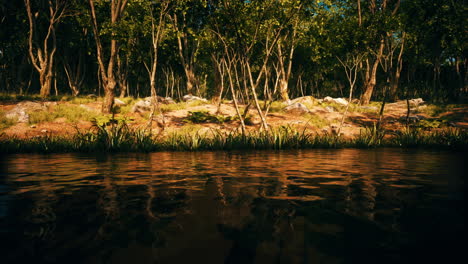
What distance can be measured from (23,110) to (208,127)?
11.7 meters

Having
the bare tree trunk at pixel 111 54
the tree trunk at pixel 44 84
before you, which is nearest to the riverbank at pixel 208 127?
the bare tree trunk at pixel 111 54

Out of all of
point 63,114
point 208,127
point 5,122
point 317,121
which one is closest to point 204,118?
point 208,127

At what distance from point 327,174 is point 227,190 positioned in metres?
2.40

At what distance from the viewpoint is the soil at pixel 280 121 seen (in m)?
15.6

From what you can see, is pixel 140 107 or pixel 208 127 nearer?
pixel 208 127

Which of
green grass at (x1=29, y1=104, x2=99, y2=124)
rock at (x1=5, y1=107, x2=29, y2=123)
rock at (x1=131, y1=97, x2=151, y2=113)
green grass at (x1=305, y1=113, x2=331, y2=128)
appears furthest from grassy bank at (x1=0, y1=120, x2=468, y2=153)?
rock at (x1=131, y1=97, x2=151, y2=113)

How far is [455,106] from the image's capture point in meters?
22.6

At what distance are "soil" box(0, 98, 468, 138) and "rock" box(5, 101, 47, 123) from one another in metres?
0.69

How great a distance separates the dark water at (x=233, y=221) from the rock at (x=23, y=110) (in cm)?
1449

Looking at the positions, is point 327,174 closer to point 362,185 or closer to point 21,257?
point 362,185

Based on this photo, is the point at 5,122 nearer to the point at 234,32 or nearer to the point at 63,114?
the point at 63,114

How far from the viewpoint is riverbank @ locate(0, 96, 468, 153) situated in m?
10.8

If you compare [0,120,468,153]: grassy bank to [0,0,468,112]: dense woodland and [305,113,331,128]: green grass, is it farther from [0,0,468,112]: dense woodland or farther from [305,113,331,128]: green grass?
[305,113,331,128]: green grass

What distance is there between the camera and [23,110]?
1688 cm
